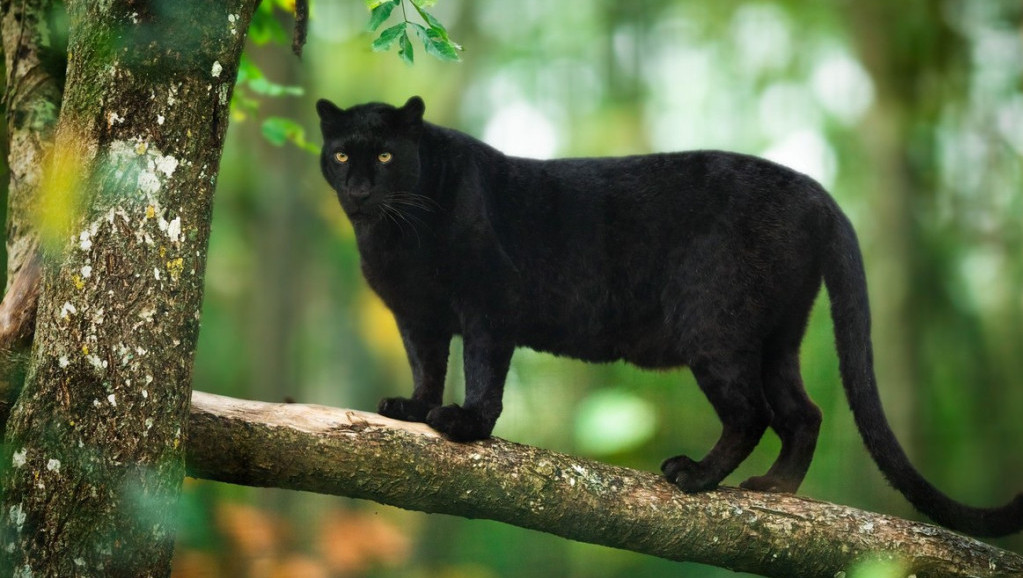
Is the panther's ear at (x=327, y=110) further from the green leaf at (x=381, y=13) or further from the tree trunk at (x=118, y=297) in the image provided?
the tree trunk at (x=118, y=297)

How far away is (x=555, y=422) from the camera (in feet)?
27.8

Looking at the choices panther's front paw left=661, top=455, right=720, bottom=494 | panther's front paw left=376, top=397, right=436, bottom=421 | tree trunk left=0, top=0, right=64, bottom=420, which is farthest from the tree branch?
tree trunk left=0, top=0, right=64, bottom=420

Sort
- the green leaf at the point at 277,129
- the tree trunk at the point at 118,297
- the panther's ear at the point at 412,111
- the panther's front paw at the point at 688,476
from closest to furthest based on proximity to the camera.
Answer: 1. the tree trunk at the point at 118,297
2. the panther's front paw at the point at 688,476
3. the panther's ear at the point at 412,111
4. the green leaf at the point at 277,129

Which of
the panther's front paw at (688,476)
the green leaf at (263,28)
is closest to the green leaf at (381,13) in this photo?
the green leaf at (263,28)

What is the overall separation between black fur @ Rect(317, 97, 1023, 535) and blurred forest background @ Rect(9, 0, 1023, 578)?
311cm

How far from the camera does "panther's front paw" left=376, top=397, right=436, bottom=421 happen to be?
3852 millimetres

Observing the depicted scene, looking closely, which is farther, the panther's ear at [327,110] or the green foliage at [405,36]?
the panther's ear at [327,110]

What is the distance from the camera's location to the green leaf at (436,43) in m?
2.87

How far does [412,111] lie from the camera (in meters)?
4.08

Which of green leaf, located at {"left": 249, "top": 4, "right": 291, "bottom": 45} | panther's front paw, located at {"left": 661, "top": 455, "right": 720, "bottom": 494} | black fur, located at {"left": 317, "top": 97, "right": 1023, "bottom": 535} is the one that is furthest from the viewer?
green leaf, located at {"left": 249, "top": 4, "right": 291, "bottom": 45}

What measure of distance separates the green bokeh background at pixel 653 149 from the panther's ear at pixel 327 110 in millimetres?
3429

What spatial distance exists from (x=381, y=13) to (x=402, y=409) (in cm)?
170

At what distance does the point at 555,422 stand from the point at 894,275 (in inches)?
139

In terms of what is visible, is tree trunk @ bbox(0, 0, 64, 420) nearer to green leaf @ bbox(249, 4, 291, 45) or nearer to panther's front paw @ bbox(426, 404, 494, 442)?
green leaf @ bbox(249, 4, 291, 45)
